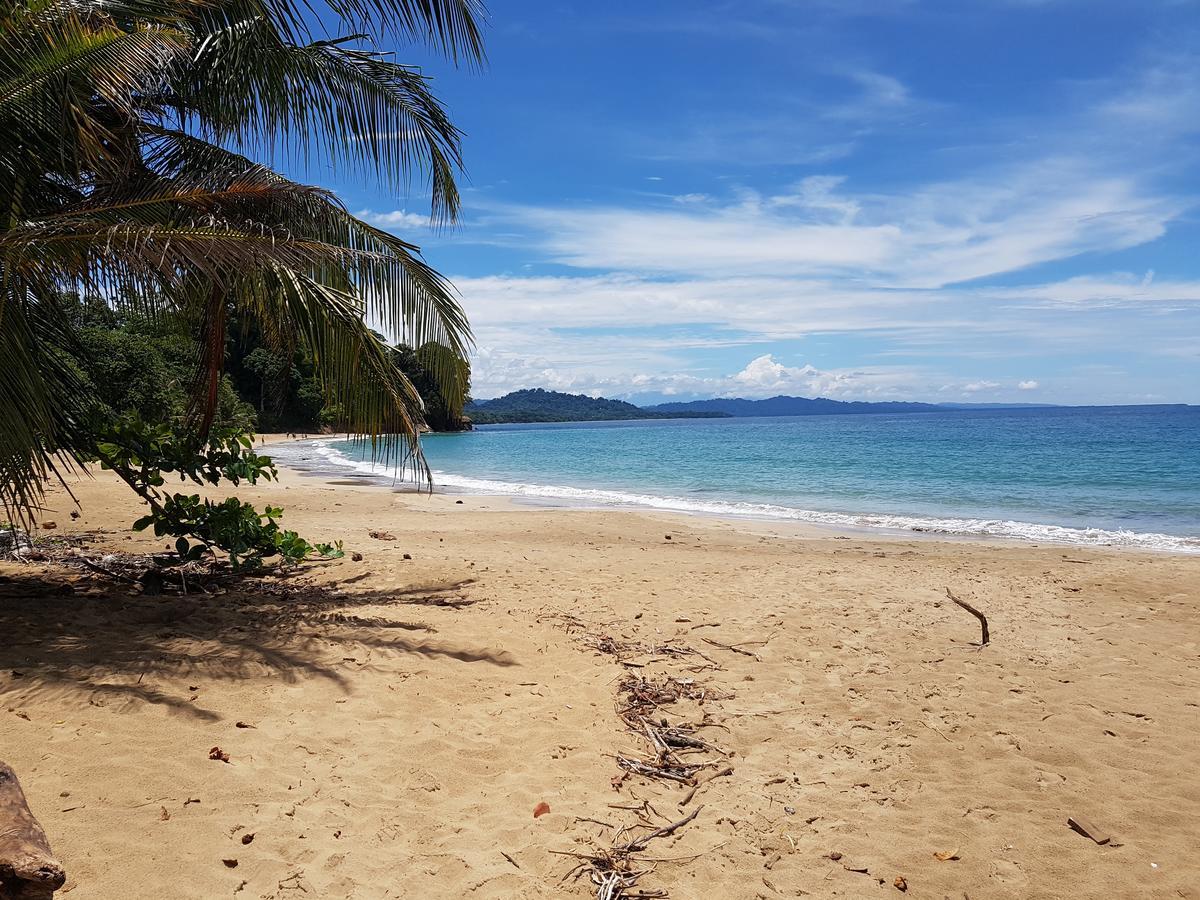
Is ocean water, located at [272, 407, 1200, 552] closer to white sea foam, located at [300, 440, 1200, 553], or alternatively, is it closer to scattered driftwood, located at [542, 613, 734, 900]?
white sea foam, located at [300, 440, 1200, 553]

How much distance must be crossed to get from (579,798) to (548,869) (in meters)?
0.55

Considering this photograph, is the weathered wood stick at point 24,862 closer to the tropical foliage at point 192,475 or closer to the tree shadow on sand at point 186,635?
the tree shadow on sand at point 186,635

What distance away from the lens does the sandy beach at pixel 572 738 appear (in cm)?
297

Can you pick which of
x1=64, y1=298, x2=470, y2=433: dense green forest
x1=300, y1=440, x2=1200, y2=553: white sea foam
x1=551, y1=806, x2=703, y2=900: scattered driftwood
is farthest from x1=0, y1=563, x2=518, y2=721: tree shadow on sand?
x1=300, y1=440, x2=1200, y2=553: white sea foam

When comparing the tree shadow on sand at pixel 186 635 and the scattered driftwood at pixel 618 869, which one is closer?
the scattered driftwood at pixel 618 869

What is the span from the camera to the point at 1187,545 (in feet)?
39.3

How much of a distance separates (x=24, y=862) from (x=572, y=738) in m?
2.58

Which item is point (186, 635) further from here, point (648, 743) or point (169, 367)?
point (169, 367)

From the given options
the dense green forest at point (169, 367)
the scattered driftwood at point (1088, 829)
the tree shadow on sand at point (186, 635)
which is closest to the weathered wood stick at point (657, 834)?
the scattered driftwood at point (1088, 829)

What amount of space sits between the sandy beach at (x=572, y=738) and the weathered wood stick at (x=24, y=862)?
499 mm

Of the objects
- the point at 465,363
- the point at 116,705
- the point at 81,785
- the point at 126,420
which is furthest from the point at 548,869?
the point at 126,420

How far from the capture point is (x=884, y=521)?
14992mm

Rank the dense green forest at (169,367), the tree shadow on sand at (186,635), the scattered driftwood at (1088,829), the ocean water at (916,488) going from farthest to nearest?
1. the ocean water at (916,488)
2. the dense green forest at (169,367)
3. the tree shadow on sand at (186,635)
4. the scattered driftwood at (1088,829)

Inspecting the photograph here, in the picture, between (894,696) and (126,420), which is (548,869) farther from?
(126,420)
